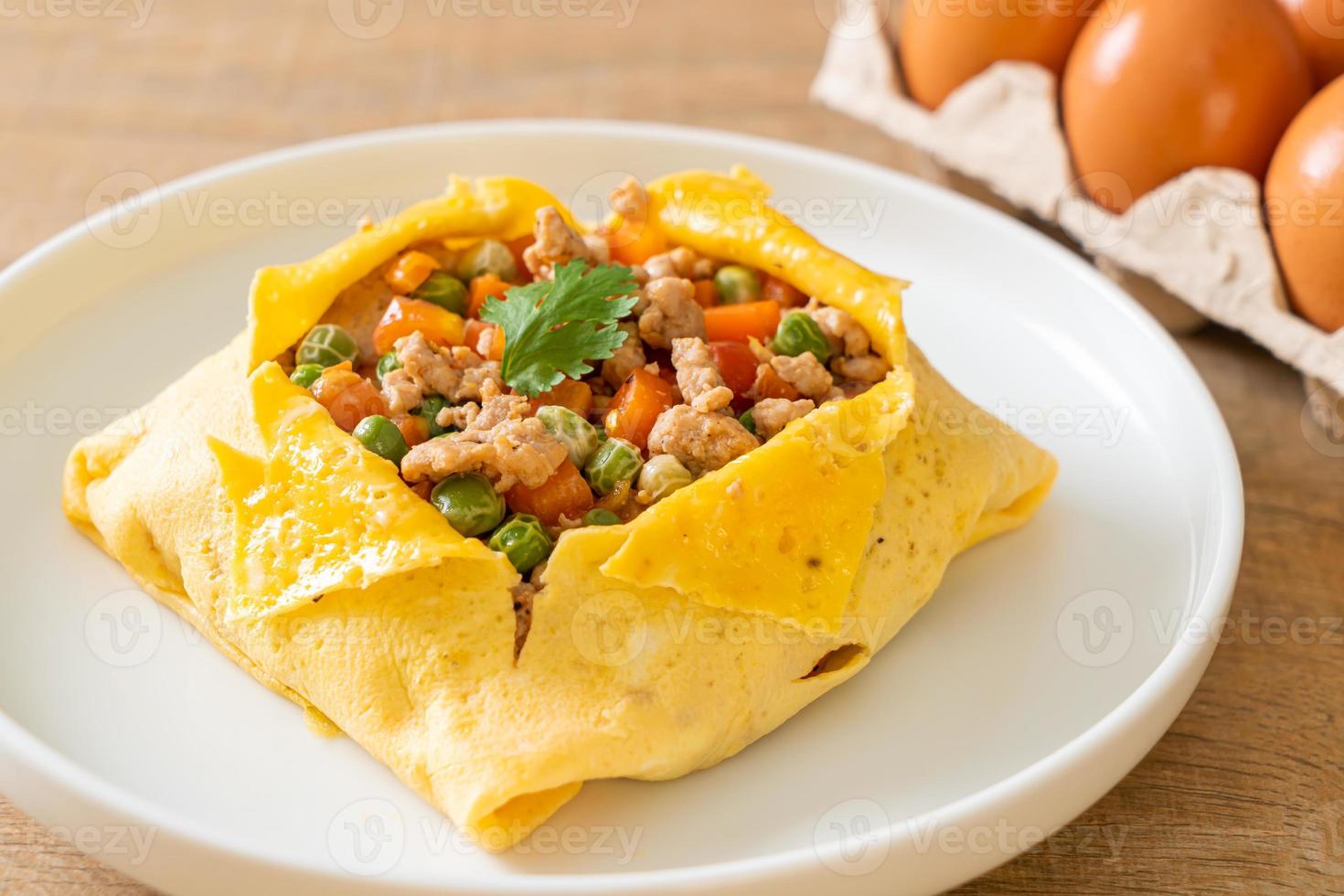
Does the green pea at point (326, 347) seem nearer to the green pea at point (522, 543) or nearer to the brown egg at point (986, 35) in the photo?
the green pea at point (522, 543)

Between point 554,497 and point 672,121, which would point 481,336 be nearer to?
point 554,497

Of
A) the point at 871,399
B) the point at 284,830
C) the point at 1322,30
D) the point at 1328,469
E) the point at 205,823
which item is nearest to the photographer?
the point at 205,823

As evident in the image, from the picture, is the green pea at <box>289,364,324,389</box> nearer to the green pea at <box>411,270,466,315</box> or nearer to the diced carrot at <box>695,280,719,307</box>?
the green pea at <box>411,270,466,315</box>

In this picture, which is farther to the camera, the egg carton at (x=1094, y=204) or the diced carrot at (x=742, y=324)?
the egg carton at (x=1094, y=204)

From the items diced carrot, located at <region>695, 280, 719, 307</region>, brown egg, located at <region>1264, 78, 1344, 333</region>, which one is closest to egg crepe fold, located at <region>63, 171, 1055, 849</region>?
diced carrot, located at <region>695, 280, 719, 307</region>

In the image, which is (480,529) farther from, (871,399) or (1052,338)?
(1052,338)

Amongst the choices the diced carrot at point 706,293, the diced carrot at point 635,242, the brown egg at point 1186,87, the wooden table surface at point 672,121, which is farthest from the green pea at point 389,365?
the brown egg at point 1186,87

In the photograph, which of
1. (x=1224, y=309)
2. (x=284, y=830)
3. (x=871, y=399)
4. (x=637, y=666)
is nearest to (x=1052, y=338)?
(x=1224, y=309)
